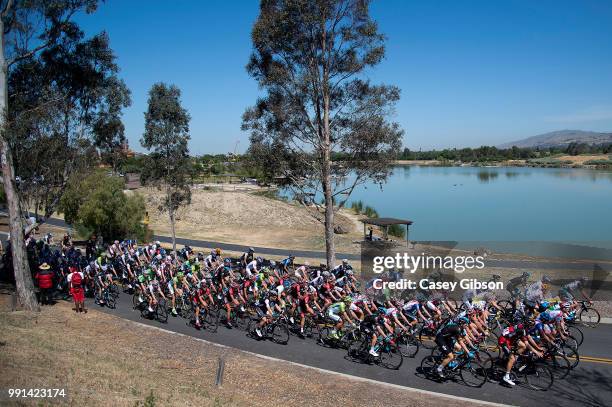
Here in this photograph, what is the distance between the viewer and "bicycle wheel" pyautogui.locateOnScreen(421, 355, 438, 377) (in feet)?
38.7

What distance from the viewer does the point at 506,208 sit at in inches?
3105

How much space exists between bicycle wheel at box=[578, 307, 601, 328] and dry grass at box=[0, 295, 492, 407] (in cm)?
824

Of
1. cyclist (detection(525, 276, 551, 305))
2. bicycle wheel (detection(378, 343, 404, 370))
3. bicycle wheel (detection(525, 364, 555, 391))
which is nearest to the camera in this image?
bicycle wheel (detection(525, 364, 555, 391))

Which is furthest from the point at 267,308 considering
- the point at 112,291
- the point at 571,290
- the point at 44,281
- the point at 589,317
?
the point at 589,317

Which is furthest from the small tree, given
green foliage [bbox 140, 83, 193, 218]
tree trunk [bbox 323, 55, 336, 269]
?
tree trunk [bbox 323, 55, 336, 269]

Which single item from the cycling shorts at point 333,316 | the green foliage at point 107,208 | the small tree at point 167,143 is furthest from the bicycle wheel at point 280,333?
the green foliage at point 107,208

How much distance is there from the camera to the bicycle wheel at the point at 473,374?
11.4 metres

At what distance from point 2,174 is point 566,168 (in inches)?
6818

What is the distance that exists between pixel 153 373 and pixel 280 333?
461cm

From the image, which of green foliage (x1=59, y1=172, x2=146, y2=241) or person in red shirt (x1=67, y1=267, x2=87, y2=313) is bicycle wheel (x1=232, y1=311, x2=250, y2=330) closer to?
person in red shirt (x1=67, y1=267, x2=87, y2=313)

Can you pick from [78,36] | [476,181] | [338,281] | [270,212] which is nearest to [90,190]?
[78,36]

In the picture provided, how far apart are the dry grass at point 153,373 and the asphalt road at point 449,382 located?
0.67m

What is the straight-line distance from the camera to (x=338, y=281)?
15695mm

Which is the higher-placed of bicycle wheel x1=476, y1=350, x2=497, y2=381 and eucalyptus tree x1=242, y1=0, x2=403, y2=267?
eucalyptus tree x1=242, y1=0, x2=403, y2=267
